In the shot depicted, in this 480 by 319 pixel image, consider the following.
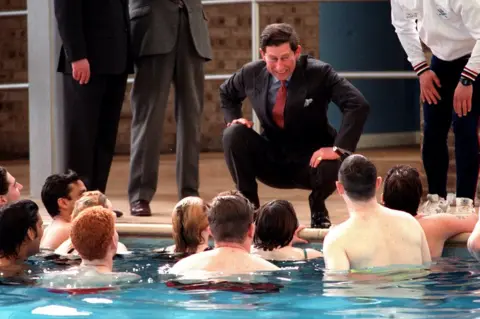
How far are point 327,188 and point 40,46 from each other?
7.39ft

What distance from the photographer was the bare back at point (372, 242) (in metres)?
3.71

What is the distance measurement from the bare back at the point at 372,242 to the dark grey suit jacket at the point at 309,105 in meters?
1.01

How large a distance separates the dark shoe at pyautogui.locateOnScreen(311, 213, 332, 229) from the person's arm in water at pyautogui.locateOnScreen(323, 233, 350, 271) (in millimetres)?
944

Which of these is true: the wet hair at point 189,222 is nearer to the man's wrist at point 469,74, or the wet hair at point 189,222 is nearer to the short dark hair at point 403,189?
the short dark hair at point 403,189

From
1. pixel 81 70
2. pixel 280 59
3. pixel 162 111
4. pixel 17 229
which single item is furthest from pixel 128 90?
pixel 17 229

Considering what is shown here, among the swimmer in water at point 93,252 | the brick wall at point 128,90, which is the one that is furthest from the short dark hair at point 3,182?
the brick wall at point 128,90

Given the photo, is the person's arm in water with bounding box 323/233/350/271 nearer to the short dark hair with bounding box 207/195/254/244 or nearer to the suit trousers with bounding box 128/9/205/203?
the short dark hair with bounding box 207/195/254/244

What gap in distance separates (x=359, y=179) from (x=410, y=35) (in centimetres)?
137

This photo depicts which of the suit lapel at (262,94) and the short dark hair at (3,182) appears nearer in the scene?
the short dark hair at (3,182)

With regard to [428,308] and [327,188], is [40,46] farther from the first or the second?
[428,308]

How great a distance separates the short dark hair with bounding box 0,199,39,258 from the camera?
3859 mm

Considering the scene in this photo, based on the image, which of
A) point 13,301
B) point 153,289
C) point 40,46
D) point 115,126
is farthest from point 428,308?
point 40,46

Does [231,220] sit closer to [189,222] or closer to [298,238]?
[189,222]

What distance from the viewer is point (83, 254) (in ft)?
12.0
